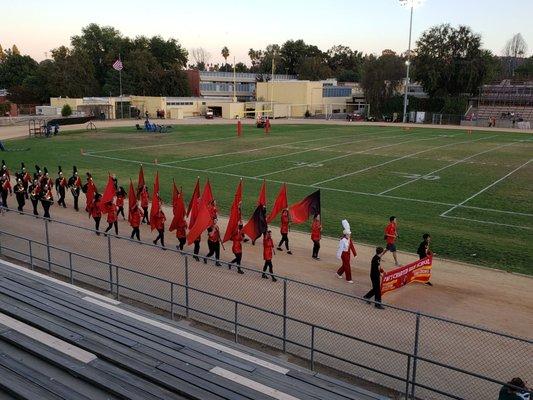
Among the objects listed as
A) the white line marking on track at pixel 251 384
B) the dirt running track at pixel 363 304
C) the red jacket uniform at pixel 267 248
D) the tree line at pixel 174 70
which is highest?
the tree line at pixel 174 70

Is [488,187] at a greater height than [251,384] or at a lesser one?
lesser

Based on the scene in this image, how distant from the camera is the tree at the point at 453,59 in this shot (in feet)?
244

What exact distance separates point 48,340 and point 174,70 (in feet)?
292

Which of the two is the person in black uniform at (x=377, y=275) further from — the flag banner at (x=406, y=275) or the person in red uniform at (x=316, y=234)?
the person in red uniform at (x=316, y=234)

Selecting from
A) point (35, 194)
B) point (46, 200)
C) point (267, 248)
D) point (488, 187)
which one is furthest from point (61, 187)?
point (488, 187)

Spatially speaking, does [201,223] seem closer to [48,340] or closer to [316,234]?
[316,234]

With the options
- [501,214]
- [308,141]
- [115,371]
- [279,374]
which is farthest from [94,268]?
[308,141]

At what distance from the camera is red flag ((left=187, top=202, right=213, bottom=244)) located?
1302 cm

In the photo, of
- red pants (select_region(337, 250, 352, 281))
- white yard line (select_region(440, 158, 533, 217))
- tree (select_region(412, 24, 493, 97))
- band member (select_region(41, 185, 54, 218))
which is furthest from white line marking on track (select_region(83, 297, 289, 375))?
tree (select_region(412, 24, 493, 97))

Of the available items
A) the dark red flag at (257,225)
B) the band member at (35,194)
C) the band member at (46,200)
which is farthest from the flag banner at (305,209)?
the band member at (35,194)

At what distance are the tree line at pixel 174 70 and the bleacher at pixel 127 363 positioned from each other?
70.3 m

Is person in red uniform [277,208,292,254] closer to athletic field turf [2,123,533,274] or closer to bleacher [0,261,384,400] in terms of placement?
athletic field turf [2,123,533,274]

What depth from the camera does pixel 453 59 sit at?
2970 inches

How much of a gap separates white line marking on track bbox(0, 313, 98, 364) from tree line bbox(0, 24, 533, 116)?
70.9 meters
